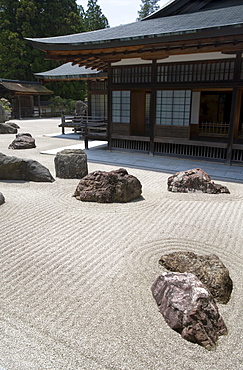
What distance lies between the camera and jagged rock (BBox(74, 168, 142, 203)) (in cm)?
594

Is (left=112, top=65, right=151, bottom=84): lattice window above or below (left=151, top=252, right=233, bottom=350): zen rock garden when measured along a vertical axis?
above

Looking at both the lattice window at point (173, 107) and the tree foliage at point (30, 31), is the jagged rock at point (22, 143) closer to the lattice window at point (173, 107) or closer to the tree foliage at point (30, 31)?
the lattice window at point (173, 107)

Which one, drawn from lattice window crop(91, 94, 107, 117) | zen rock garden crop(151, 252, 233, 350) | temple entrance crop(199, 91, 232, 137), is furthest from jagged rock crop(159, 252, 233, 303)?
lattice window crop(91, 94, 107, 117)

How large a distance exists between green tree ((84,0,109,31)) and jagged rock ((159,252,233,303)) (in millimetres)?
45456

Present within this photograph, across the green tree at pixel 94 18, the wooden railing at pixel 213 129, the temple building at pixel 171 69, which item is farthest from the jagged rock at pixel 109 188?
the green tree at pixel 94 18

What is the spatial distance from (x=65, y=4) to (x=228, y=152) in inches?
1323

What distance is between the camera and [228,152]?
9391 mm

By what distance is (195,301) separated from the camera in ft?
8.75

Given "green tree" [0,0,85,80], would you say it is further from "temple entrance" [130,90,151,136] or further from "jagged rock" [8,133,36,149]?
"temple entrance" [130,90,151,136]

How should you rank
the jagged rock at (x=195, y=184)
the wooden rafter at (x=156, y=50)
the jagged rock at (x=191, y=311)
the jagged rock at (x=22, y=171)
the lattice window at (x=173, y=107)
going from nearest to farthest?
1. the jagged rock at (x=191, y=311)
2. the jagged rock at (x=195, y=184)
3. the jagged rock at (x=22, y=171)
4. the wooden rafter at (x=156, y=50)
5. the lattice window at (x=173, y=107)

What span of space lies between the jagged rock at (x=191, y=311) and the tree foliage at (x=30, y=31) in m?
33.3

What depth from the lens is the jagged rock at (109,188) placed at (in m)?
5.94

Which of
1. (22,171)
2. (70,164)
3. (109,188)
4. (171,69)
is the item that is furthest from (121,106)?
(109,188)

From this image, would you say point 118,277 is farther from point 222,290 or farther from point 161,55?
point 161,55
